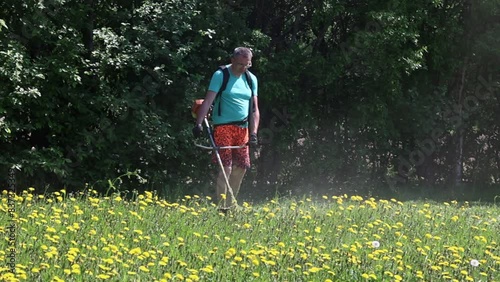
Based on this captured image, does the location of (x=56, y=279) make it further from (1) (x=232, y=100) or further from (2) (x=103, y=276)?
(1) (x=232, y=100)

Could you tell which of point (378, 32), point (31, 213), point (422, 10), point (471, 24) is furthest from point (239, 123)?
point (471, 24)

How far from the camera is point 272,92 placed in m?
12.4

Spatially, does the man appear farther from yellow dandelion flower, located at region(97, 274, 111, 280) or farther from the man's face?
yellow dandelion flower, located at region(97, 274, 111, 280)

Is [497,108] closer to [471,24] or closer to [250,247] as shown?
[471,24]

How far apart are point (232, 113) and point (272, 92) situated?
127 inches

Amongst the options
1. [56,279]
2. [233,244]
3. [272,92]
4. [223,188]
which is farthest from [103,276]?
[272,92]

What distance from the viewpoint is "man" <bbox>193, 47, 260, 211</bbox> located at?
908 centimetres

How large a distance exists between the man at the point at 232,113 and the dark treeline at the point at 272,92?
1.50 meters

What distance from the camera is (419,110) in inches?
541

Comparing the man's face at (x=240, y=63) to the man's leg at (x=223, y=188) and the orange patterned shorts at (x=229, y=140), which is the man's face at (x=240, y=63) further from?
the man's leg at (x=223, y=188)

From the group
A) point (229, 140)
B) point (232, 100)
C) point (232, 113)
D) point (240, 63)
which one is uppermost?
point (240, 63)

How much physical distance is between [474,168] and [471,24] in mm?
2385

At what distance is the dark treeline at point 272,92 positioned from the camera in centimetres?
1077

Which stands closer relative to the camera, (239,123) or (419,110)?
(239,123)
